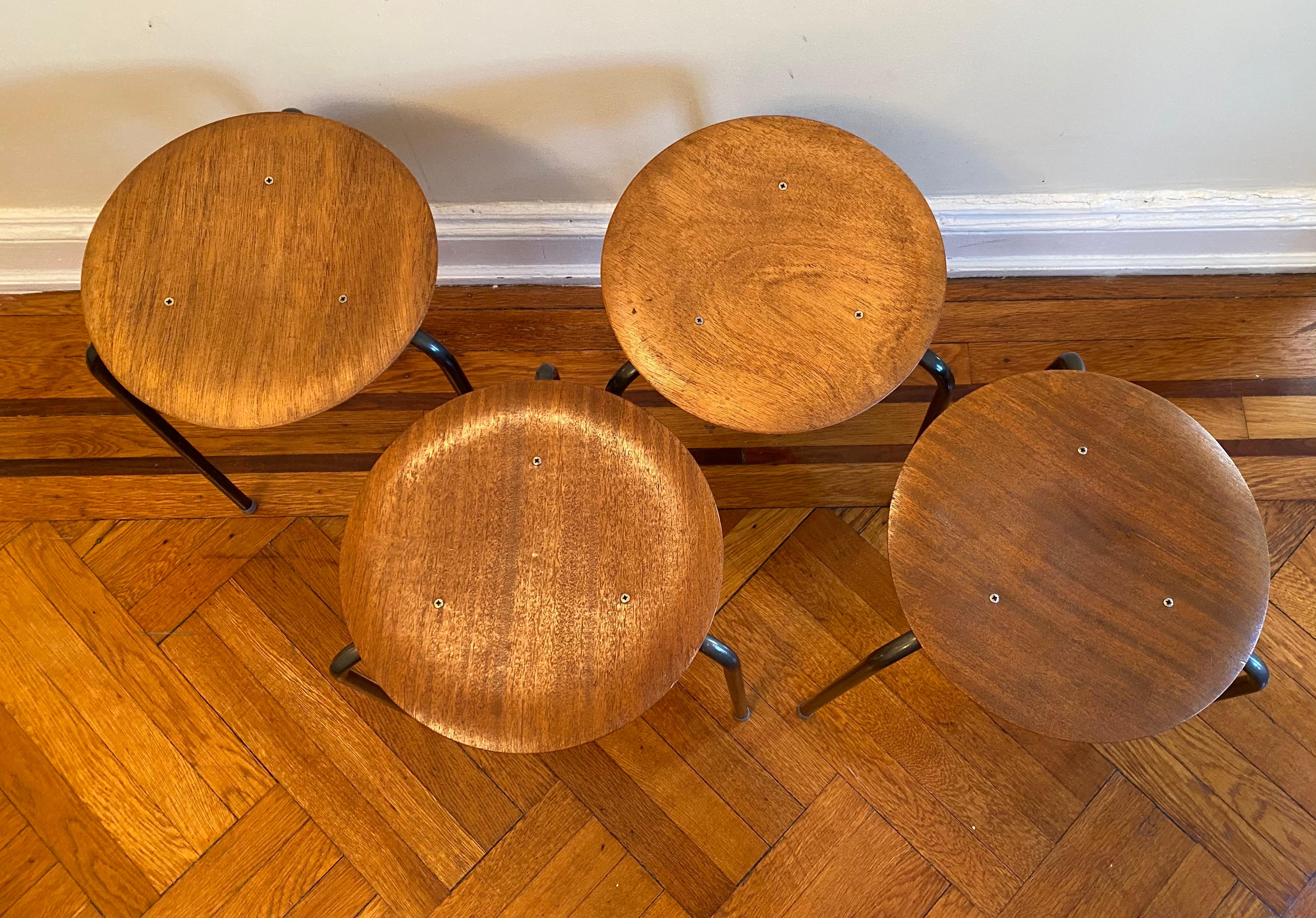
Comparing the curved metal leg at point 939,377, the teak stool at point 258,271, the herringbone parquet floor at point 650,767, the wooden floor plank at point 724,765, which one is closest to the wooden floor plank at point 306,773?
the herringbone parquet floor at point 650,767

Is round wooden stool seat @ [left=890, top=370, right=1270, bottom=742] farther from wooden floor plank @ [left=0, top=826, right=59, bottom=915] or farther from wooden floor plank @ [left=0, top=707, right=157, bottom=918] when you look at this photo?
wooden floor plank @ [left=0, top=826, right=59, bottom=915]

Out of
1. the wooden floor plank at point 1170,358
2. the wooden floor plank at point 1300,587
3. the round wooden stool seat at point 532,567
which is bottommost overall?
the wooden floor plank at point 1300,587

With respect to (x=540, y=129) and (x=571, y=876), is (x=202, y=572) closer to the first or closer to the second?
(x=571, y=876)

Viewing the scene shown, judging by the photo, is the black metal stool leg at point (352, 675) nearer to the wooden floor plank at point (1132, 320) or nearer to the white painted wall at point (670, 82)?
the white painted wall at point (670, 82)

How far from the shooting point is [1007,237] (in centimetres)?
129

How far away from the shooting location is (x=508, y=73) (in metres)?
1.01

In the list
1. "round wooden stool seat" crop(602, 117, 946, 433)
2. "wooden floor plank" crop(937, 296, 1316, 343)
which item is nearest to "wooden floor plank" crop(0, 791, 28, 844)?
"round wooden stool seat" crop(602, 117, 946, 433)

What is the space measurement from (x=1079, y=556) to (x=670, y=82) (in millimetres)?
683

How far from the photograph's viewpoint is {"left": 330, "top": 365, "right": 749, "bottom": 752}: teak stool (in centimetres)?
79

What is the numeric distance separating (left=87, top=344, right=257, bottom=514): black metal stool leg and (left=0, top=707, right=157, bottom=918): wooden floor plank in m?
0.42

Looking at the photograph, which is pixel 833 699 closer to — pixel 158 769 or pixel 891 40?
pixel 891 40

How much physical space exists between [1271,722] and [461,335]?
1272 mm

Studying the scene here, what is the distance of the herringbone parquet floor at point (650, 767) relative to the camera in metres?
1.13

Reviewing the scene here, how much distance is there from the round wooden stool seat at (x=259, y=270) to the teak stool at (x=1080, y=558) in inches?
22.0
